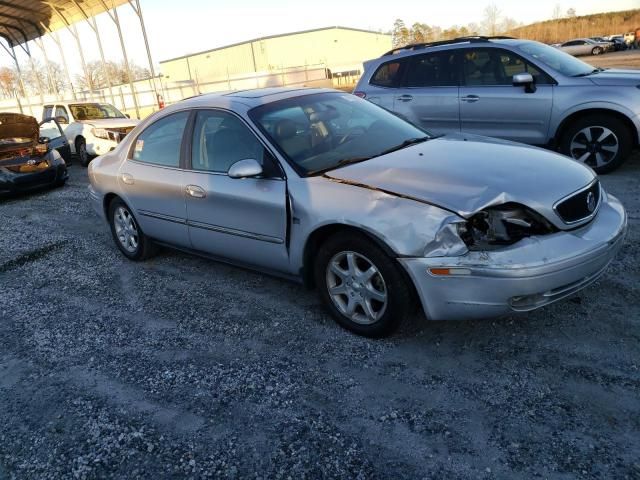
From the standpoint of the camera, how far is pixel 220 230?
3982 millimetres

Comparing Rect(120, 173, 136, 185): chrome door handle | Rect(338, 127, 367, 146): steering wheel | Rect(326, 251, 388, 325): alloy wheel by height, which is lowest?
Rect(326, 251, 388, 325): alloy wheel

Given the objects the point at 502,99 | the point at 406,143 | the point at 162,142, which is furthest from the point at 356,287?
the point at 502,99

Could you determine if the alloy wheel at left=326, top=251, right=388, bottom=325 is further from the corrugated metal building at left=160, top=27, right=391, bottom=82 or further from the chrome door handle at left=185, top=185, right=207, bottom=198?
the corrugated metal building at left=160, top=27, right=391, bottom=82

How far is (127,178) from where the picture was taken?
192 inches

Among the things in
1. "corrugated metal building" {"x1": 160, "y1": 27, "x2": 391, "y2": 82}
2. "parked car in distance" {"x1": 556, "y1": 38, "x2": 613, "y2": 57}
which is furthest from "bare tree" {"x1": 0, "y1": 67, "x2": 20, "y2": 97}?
"parked car in distance" {"x1": 556, "y1": 38, "x2": 613, "y2": 57}

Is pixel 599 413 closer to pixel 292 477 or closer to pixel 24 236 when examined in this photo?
pixel 292 477

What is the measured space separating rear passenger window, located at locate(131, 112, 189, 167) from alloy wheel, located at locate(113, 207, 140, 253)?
2.16 ft

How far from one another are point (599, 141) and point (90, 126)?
10991 mm

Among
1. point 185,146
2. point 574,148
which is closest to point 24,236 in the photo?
point 185,146

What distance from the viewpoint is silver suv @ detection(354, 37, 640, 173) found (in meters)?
6.22

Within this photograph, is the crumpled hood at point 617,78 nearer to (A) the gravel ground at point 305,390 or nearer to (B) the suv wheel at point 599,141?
(B) the suv wheel at point 599,141

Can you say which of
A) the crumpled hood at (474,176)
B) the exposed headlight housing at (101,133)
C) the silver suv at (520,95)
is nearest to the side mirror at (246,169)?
the crumpled hood at (474,176)

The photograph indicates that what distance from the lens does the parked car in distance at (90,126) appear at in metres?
12.1

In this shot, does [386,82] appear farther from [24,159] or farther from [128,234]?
[24,159]
